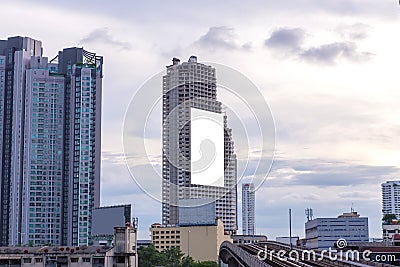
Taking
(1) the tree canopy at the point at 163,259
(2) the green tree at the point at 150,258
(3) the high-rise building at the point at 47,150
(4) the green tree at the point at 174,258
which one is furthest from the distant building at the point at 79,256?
(3) the high-rise building at the point at 47,150

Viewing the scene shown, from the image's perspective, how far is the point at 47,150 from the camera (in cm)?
15300

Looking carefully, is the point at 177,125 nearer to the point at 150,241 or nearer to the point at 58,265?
the point at 150,241

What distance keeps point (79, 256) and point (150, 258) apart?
36.8m

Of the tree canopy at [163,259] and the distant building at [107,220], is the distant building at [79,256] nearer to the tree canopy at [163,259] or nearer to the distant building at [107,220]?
the distant building at [107,220]

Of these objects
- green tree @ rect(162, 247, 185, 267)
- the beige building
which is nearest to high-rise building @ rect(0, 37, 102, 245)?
green tree @ rect(162, 247, 185, 267)

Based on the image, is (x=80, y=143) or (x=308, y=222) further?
(x=308, y=222)

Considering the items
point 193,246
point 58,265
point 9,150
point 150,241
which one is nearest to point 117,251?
point 58,265

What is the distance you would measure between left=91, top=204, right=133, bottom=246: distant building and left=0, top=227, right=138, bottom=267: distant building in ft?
94.8

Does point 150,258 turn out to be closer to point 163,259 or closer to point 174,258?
point 163,259

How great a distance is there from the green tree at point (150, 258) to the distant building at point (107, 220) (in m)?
8.10

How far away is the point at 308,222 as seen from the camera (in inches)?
7382

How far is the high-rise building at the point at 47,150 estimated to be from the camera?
489 ft

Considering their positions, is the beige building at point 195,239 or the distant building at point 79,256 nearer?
the distant building at point 79,256

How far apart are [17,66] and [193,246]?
6528 cm
